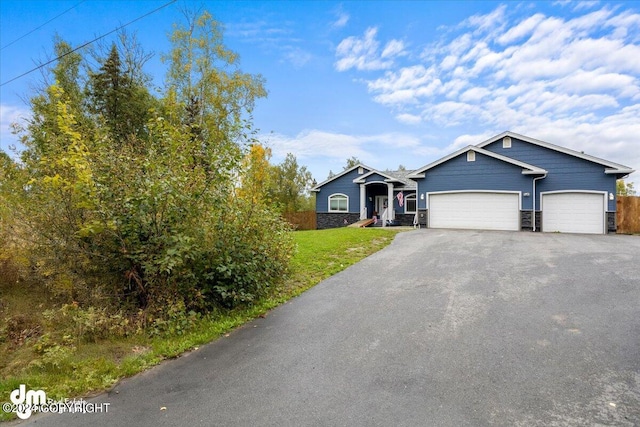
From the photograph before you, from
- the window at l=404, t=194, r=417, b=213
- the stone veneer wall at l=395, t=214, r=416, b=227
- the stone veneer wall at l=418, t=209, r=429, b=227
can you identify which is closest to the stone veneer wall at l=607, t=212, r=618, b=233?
the stone veneer wall at l=418, t=209, r=429, b=227

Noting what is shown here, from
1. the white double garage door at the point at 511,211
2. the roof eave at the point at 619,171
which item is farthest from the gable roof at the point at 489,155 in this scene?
the roof eave at the point at 619,171

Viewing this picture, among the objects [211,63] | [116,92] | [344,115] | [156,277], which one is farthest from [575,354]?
[211,63]

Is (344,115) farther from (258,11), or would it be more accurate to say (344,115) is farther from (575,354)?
(575,354)

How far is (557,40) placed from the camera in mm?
11180

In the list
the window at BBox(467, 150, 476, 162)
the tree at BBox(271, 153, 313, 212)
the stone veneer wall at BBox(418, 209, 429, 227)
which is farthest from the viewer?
the tree at BBox(271, 153, 313, 212)

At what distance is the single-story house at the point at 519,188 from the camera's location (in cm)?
1561

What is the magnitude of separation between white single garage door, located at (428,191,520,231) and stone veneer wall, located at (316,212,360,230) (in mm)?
6888

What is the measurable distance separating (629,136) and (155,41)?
93.3 feet

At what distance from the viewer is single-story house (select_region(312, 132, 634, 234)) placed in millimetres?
15609

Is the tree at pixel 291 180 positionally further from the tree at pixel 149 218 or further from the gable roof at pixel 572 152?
the tree at pixel 149 218

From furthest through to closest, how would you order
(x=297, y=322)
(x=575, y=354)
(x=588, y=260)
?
(x=588, y=260), (x=297, y=322), (x=575, y=354)

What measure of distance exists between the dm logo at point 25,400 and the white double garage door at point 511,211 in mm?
17248

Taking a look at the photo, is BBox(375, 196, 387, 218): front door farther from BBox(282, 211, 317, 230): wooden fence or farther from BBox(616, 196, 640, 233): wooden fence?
BBox(616, 196, 640, 233): wooden fence

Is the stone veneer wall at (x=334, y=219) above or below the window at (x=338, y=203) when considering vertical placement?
below
